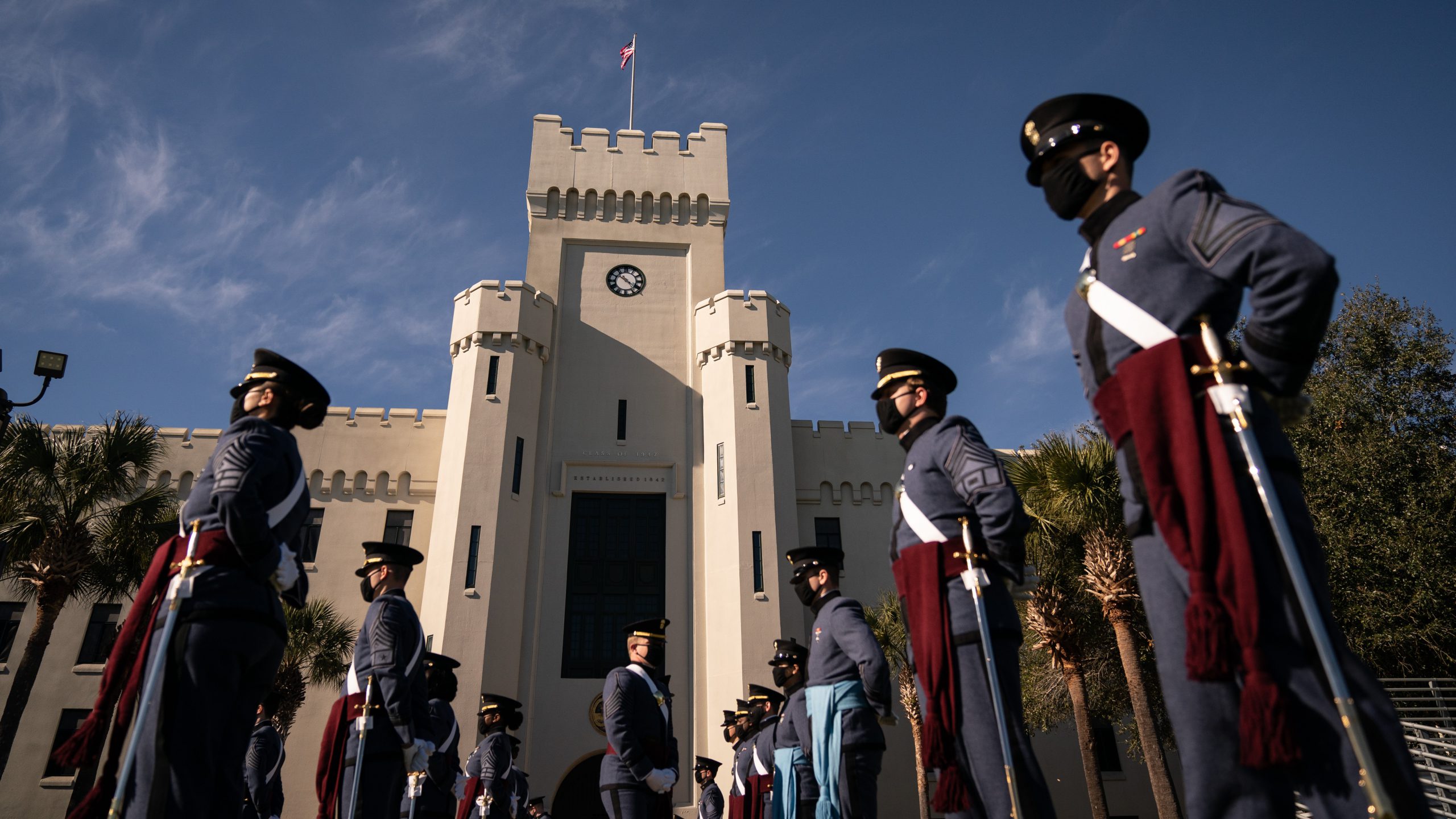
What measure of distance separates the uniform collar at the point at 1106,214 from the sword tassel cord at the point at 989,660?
1.51 m

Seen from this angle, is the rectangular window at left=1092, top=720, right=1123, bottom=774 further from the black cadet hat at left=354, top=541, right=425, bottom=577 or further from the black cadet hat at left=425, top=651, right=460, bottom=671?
the black cadet hat at left=354, top=541, right=425, bottom=577

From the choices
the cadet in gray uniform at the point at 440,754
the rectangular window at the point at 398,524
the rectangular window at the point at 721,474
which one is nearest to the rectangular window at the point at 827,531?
the rectangular window at the point at 721,474

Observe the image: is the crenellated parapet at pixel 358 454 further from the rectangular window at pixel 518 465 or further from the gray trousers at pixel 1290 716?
the gray trousers at pixel 1290 716

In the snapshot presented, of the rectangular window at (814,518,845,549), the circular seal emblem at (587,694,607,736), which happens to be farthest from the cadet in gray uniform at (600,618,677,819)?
the rectangular window at (814,518,845,549)

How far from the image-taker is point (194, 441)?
26531 mm

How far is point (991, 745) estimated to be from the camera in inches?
147

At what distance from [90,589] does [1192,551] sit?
69.4 ft

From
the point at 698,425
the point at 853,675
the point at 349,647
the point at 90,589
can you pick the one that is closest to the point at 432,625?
the point at 349,647

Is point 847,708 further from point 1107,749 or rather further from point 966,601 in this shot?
point 1107,749

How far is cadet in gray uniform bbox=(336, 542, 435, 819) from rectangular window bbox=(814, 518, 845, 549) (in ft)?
69.0

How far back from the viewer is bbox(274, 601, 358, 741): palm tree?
63.2ft

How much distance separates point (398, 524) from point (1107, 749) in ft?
71.9

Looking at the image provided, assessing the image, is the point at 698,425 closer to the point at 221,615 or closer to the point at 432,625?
the point at 432,625

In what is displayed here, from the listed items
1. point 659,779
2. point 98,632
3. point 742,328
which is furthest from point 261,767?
point 98,632
